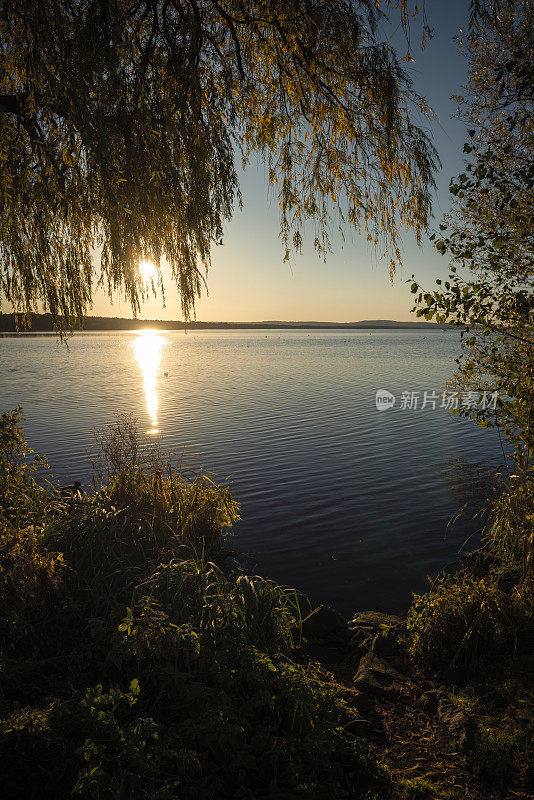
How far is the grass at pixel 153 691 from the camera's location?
138 inches

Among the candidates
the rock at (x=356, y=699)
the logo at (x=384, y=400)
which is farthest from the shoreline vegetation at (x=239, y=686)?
the logo at (x=384, y=400)

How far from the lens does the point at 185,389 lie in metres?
38.8

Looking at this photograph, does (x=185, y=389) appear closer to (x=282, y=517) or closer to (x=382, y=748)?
(x=282, y=517)

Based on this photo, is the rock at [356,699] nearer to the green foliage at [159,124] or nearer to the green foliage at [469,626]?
the green foliage at [469,626]

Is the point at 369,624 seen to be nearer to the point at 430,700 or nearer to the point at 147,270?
the point at 430,700

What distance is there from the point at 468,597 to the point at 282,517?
6.74m

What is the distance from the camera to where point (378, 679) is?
5.45 metres

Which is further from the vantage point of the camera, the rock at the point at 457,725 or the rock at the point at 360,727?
the rock at the point at 360,727

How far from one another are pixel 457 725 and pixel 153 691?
2.97 meters

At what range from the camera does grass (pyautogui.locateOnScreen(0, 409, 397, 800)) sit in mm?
3500

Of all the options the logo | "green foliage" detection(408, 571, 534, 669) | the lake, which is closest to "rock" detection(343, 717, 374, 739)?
"green foliage" detection(408, 571, 534, 669)

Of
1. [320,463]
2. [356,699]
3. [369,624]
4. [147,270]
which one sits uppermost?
[147,270]

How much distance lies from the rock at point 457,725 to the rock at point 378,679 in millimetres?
560

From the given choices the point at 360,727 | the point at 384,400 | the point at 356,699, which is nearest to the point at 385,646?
the point at 356,699
